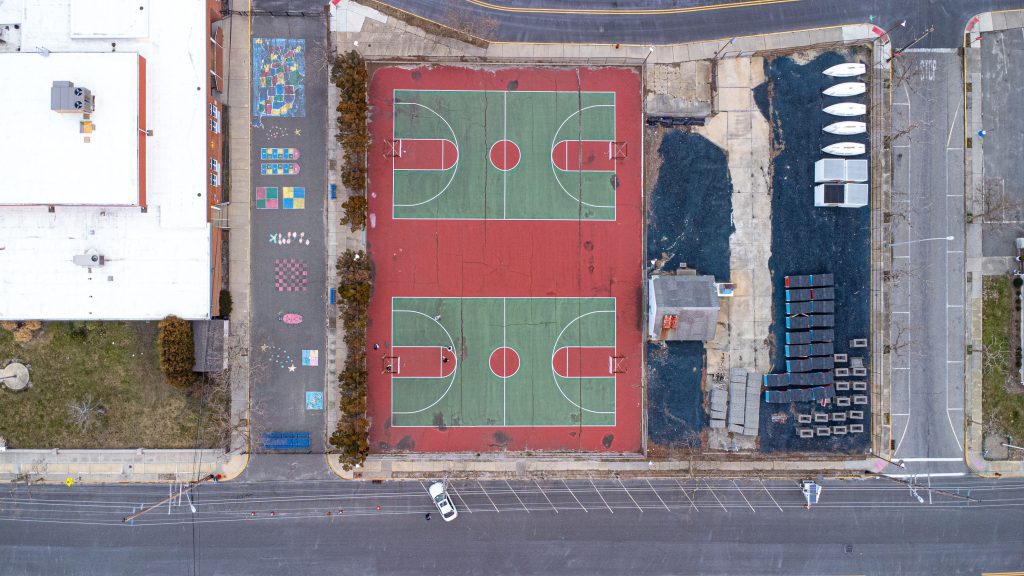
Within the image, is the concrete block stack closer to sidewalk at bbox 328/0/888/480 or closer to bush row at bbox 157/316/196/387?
sidewalk at bbox 328/0/888/480

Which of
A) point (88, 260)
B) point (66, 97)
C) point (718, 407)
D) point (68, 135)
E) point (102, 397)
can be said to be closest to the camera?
point (66, 97)

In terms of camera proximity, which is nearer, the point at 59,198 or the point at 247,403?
the point at 59,198

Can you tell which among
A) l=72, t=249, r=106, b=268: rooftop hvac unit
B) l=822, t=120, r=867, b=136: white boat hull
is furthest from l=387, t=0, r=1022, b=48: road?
l=72, t=249, r=106, b=268: rooftop hvac unit

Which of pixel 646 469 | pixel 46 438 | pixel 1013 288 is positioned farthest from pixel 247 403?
pixel 1013 288

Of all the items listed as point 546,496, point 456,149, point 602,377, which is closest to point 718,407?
point 602,377

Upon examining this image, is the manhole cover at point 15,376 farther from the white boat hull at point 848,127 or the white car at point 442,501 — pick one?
the white boat hull at point 848,127

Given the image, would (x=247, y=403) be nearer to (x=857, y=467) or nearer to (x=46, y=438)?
(x=46, y=438)

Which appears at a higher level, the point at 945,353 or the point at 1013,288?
the point at 1013,288

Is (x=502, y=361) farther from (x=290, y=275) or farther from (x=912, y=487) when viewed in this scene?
(x=912, y=487)
